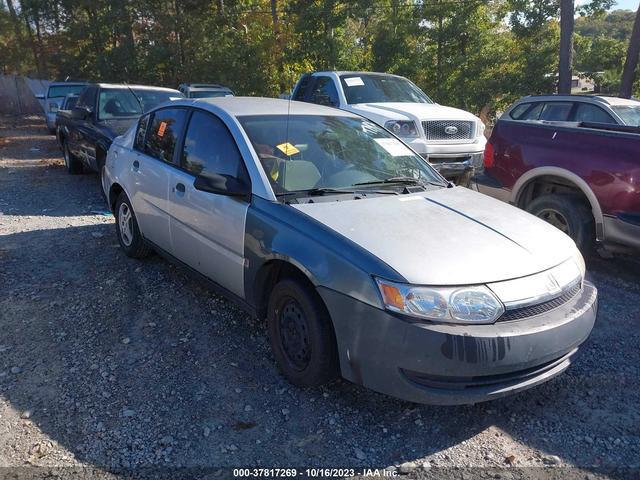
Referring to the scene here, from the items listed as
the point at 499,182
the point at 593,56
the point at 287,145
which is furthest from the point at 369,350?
the point at 593,56

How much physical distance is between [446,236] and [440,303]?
53 centimetres

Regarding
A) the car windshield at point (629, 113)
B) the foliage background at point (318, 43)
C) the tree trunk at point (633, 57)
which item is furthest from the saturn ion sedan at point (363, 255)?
the foliage background at point (318, 43)

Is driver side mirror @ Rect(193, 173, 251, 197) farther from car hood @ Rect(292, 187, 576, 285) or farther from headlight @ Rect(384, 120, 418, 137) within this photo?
headlight @ Rect(384, 120, 418, 137)

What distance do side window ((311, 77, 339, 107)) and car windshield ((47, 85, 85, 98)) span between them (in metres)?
11.8

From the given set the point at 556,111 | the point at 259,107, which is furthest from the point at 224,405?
the point at 556,111

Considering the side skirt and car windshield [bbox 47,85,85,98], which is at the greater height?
car windshield [bbox 47,85,85,98]

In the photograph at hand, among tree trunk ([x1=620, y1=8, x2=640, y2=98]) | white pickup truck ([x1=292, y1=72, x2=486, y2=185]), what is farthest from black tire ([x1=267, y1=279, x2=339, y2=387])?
tree trunk ([x1=620, y1=8, x2=640, y2=98])

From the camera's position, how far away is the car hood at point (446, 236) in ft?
8.86

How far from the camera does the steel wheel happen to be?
121 inches

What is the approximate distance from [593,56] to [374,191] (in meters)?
16.8

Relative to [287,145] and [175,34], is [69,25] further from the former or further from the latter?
[287,145]

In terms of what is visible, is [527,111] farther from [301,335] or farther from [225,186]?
[301,335]

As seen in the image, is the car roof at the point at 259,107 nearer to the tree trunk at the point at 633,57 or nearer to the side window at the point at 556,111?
the side window at the point at 556,111

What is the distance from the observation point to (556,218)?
550 centimetres
